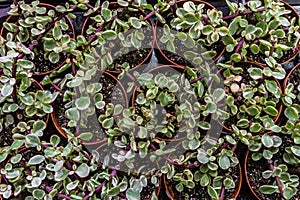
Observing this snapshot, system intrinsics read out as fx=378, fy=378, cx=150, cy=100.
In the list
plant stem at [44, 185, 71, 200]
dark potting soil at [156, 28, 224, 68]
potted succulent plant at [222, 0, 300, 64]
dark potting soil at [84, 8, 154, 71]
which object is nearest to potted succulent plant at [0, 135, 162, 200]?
plant stem at [44, 185, 71, 200]

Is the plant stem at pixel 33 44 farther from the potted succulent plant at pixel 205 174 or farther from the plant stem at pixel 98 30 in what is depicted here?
the potted succulent plant at pixel 205 174

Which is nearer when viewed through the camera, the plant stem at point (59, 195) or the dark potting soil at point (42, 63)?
the plant stem at point (59, 195)

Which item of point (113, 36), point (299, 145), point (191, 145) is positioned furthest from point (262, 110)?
point (113, 36)

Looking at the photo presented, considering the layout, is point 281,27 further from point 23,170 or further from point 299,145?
point 23,170

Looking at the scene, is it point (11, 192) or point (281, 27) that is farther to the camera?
point (281, 27)

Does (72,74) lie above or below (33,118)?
above

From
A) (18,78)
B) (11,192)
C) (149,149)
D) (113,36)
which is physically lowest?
(11,192)

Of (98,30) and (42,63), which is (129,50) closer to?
(98,30)

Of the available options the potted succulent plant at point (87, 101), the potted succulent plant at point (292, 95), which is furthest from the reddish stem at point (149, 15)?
the potted succulent plant at point (292, 95)
